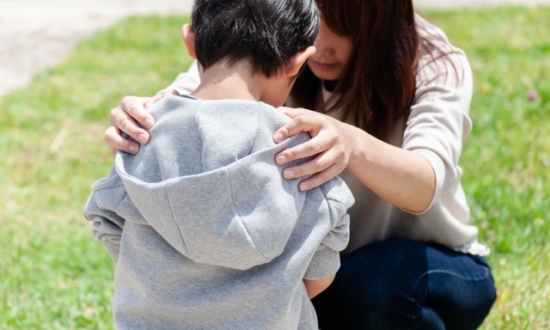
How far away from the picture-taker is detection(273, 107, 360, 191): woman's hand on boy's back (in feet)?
4.94

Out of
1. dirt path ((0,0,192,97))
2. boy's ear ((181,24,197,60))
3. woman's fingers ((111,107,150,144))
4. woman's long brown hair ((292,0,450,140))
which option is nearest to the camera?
woman's fingers ((111,107,150,144))

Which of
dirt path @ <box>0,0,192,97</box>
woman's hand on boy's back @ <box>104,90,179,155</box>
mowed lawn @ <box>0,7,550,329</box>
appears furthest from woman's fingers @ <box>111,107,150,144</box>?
dirt path @ <box>0,0,192,97</box>

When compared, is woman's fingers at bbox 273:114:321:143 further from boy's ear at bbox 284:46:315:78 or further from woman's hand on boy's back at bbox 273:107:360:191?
boy's ear at bbox 284:46:315:78

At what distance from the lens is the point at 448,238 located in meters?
2.14

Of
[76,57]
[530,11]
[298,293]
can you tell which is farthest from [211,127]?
[530,11]

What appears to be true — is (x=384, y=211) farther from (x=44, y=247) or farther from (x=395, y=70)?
(x=44, y=247)

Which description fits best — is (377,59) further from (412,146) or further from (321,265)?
(321,265)

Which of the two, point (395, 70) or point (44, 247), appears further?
point (44, 247)

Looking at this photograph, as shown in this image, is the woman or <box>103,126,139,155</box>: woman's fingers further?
the woman

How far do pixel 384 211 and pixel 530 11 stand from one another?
13.0 feet

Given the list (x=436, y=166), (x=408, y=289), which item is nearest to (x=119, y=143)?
(x=436, y=166)

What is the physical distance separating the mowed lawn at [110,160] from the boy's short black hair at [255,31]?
1264 millimetres

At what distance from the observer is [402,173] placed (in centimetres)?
177

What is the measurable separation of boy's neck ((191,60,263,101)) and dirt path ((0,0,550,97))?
3.82m
